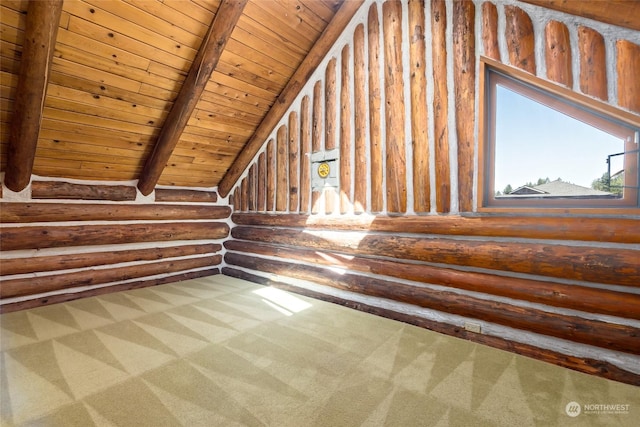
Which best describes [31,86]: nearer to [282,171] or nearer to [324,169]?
[282,171]

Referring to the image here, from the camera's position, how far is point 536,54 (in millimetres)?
2463

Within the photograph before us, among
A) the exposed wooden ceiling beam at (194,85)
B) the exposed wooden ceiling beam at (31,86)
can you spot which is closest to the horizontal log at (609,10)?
the exposed wooden ceiling beam at (194,85)

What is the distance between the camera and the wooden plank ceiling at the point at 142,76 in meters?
2.74

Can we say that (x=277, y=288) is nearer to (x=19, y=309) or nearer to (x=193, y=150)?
(x=193, y=150)

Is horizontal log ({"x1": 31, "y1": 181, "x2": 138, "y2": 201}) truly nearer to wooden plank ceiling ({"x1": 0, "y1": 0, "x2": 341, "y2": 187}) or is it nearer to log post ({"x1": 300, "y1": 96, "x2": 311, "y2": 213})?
wooden plank ceiling ({"x1": 0, "y1": 0, "x2": 341, "y2": 187})

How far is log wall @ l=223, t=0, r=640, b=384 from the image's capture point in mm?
2188

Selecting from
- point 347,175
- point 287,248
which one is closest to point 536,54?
point 347,175

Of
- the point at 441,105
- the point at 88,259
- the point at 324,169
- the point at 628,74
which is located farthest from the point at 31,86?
the point at 628,74

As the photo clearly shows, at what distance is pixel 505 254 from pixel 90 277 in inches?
192

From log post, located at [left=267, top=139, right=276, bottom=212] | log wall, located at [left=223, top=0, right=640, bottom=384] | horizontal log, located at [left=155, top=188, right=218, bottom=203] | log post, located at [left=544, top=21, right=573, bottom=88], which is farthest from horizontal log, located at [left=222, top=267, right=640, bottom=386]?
horizontal log, located at [left=155, top=188, right=218, bottom=203]

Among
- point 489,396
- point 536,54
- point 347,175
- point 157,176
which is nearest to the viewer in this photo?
point 489,396

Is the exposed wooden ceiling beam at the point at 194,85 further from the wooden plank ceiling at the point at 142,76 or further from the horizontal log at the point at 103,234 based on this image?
the horizontal log at the point at 103,234

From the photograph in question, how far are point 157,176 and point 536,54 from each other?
4552mm

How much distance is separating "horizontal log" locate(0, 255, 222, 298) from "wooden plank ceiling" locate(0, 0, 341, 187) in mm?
1284
